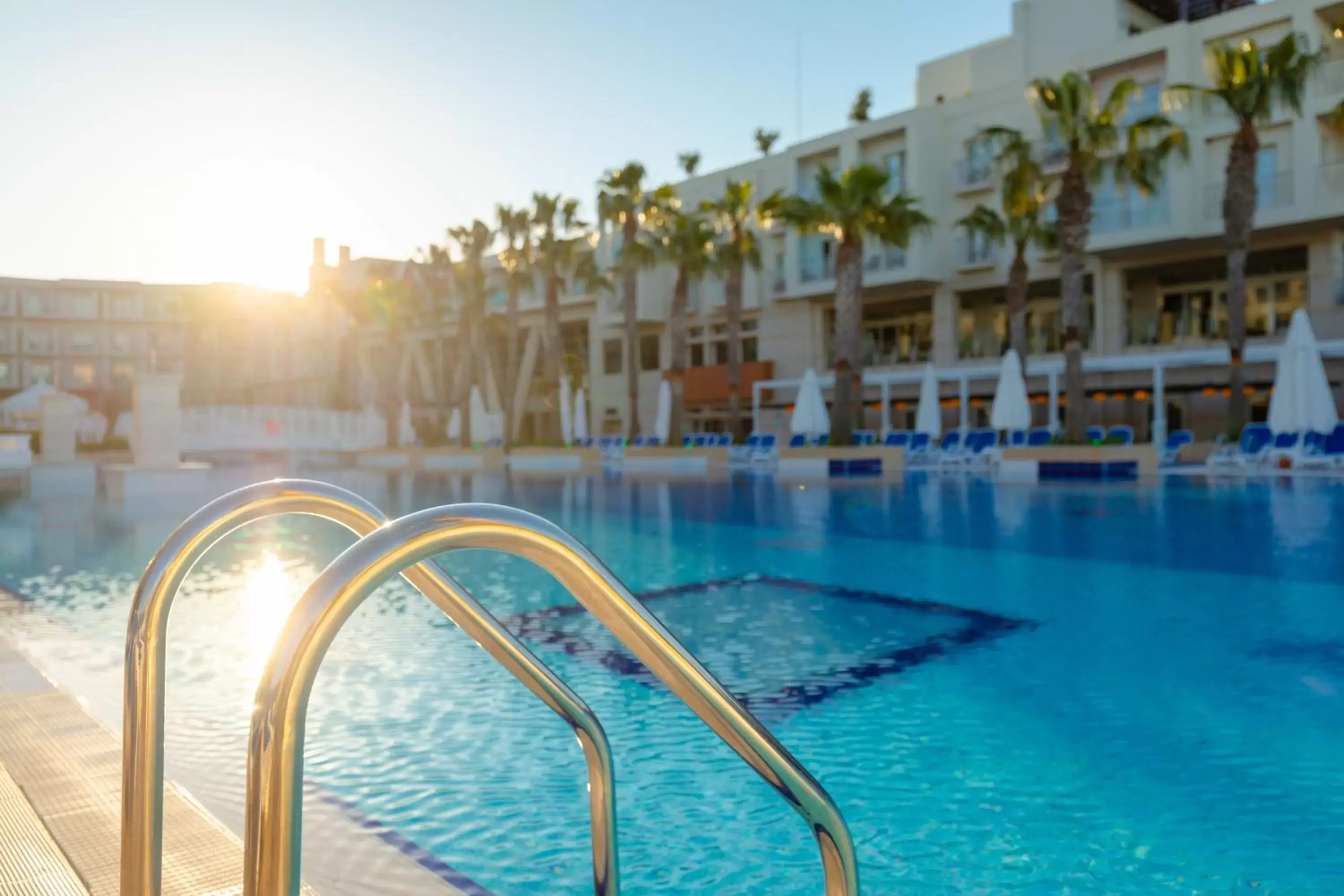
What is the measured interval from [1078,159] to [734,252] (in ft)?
43.4

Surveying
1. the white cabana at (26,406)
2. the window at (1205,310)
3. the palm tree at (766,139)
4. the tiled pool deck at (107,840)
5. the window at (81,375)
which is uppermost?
the palm tree at (766,139)

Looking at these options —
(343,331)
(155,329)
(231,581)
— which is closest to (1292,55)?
(231,581)

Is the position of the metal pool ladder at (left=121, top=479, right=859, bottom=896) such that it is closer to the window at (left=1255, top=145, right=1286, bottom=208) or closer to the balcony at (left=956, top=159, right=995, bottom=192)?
the window at (left=1255, top=145, right=1286, bottom=208)

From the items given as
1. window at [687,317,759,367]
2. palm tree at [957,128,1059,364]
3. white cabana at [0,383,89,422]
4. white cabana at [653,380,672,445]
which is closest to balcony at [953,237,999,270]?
palm tree at [957,128,1059,364]

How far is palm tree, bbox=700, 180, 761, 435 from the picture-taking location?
110 ft

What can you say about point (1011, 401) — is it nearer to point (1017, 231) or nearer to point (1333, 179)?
point (1017, 231)

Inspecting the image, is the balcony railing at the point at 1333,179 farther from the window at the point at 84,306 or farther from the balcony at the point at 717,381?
the window at the point at 84,306

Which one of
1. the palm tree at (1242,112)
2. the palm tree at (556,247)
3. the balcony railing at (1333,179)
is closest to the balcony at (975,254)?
the balcony railing at (1333,179)

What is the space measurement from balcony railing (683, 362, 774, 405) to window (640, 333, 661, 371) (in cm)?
410

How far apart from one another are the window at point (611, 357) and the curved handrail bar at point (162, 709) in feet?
160

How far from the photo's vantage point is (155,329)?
7850cm

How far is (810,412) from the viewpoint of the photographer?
92.5 feet

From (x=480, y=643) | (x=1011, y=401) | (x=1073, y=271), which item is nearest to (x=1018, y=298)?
(x=1011, y=401)

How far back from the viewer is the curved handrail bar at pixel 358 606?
1.44m
